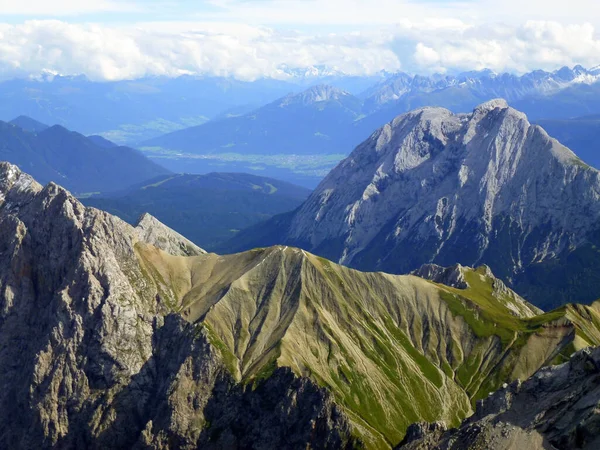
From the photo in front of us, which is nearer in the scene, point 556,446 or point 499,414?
point 556,446

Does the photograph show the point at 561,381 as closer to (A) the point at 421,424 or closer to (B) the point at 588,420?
(B) the point at 588,420

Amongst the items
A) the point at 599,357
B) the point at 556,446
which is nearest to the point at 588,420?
the point at 556,446

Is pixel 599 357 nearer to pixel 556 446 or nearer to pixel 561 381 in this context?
pixel 561 381

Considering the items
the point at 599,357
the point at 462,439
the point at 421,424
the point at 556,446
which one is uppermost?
the point at 599,357

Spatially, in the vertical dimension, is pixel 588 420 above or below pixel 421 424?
above

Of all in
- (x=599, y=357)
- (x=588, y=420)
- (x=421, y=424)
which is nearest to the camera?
(x=588, y=420)

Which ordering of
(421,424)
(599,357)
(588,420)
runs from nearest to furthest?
1. (588,420)
2. (599,357)
3. (421,424)
